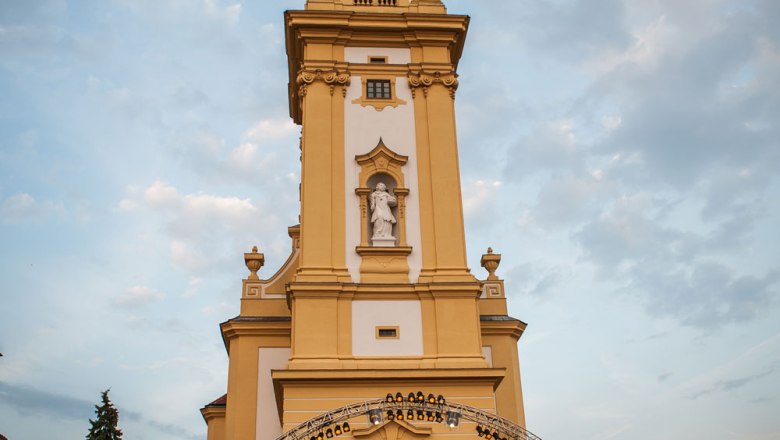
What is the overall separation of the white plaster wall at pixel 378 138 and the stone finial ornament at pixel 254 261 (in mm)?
4309

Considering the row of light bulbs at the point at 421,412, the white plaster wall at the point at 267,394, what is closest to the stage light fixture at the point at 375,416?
the row of light bulbs at the point at 421,412

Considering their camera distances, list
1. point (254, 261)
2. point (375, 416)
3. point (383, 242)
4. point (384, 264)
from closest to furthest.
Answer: point (375, 416) < point (384, 264) < point (383, 242) < point (254, 261)

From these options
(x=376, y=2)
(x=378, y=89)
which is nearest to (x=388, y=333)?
(x=378, y=89)

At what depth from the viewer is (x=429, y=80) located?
2681cm

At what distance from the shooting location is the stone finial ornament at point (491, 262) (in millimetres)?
28328

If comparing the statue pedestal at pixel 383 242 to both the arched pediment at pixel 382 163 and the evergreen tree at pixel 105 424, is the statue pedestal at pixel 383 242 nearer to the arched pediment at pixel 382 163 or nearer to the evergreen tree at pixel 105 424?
the arched pediment at pixel 382 163

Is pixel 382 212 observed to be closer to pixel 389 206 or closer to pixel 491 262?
pixel 389 206

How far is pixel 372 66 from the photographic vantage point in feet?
88.4

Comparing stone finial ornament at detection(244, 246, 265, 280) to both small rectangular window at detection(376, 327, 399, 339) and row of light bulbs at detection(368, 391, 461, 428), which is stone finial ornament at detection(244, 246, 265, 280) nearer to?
small rectangular window at detection(376, 327, 399, 339)

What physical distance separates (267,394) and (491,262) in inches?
321

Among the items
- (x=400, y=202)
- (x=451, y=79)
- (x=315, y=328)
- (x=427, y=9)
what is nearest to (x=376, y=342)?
(x=315, y=328)

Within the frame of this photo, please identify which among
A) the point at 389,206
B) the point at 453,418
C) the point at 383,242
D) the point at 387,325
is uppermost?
→ the point at 389,206

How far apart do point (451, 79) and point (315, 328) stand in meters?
8.81

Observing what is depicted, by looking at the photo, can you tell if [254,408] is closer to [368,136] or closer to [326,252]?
[326,252]
